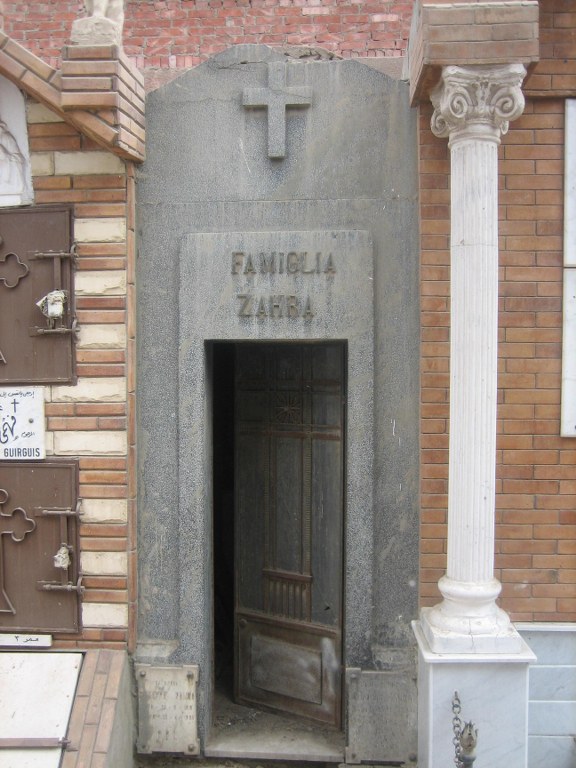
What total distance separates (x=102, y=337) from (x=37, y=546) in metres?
1.26

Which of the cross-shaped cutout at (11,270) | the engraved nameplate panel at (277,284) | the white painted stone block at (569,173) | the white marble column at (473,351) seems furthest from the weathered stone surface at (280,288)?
the white painted stone block at (569,173)

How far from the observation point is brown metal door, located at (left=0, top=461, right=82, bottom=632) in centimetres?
396

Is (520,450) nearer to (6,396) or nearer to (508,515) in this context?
(508,515)

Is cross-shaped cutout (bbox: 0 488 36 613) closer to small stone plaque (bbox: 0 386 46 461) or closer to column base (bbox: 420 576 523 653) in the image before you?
small stone plaque (bbox: 0 386 46 461)

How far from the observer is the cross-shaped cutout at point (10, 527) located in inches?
156

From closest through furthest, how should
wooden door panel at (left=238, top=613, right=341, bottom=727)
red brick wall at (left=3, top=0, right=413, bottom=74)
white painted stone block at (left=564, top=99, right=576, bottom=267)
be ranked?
white painted stone block at (left=564, top=99, right=576, bottom=267) → wooden door panel at (left=238, top=613, right=341, bottom=727) → red brick wall at (left=3, top=0, right=413, bottom=74)

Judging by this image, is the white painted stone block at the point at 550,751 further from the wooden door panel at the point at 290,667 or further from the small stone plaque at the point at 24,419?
the small stone plaque at the point at 24,419

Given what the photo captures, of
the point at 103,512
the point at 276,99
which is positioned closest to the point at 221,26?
the point at 276,99

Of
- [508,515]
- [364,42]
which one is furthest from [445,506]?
[364,42]

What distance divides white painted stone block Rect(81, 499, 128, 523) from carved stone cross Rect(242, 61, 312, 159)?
218 centimetres

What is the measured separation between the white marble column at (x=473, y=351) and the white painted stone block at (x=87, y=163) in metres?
1.79

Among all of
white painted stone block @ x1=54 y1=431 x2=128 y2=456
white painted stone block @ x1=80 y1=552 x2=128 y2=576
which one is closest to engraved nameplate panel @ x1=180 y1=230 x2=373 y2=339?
white painted stone block @ x1=54 y1=431 x2=128 y2=456

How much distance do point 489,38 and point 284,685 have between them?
3.96 m

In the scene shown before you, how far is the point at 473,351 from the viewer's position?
11.3ft
